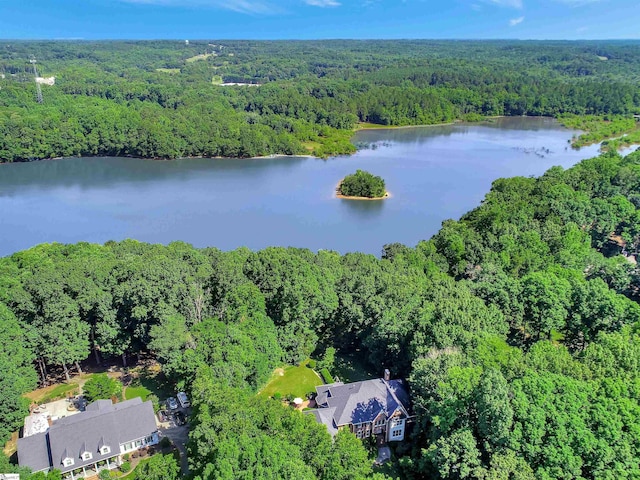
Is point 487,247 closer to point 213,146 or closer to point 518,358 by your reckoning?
point 518,358

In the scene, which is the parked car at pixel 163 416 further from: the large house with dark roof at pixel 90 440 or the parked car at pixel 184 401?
the large house with dark roof at pixel 90 440

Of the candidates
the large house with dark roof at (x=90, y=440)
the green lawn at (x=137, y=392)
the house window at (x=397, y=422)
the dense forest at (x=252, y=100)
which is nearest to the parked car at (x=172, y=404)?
the green lawn at (x=137, y=392)

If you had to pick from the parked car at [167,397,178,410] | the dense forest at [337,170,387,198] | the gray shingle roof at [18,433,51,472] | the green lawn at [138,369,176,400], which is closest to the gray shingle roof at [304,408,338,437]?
the parked car at [167,397,178,410]

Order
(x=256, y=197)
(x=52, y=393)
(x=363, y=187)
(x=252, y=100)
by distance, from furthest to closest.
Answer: (x=252, y=100) → (x=363, y=187) → (x=256, y=197) → (x=52, y=393)

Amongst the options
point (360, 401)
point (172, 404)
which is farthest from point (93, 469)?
point (360, 401)

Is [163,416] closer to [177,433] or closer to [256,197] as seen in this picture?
[177,433]

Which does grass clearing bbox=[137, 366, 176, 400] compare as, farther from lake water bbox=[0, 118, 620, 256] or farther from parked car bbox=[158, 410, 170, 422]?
lake water bbox=[0, 118, 620, 256]
